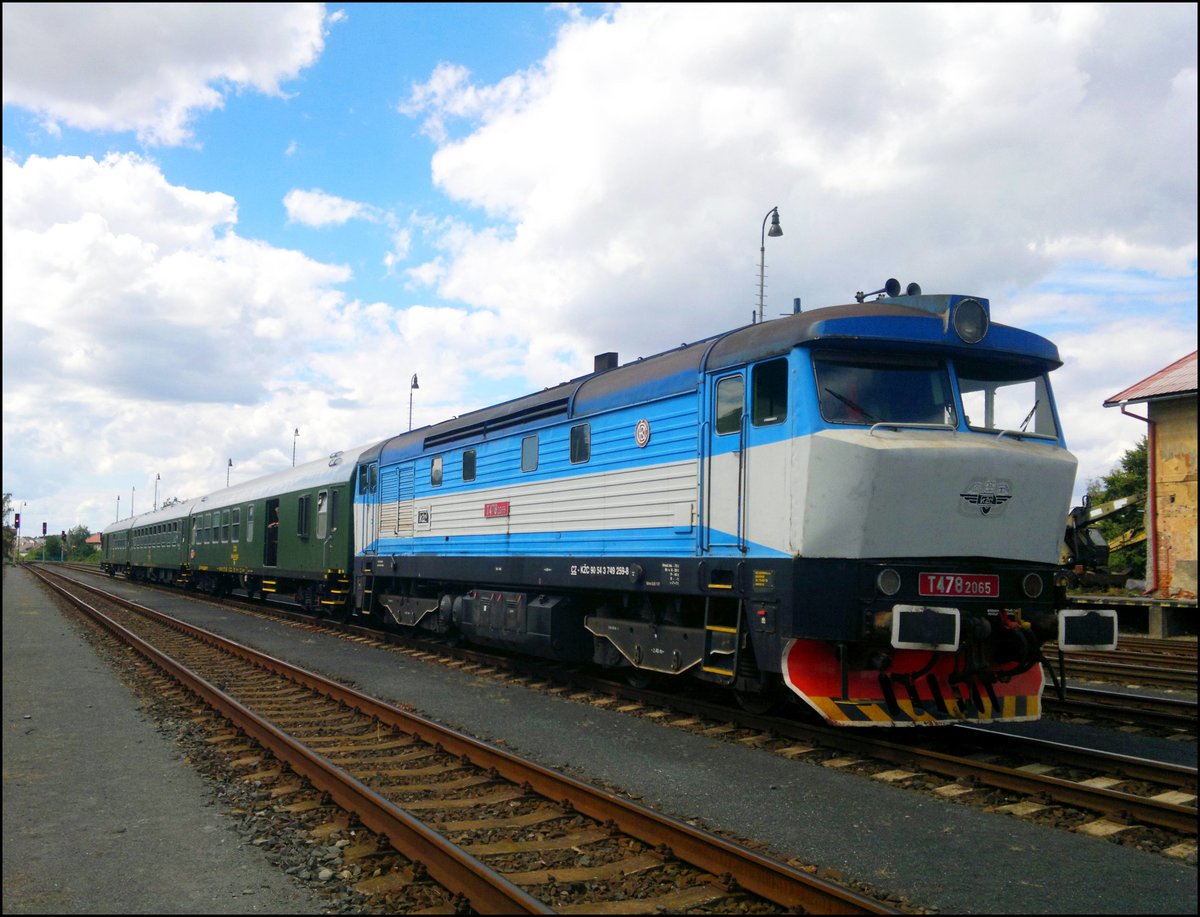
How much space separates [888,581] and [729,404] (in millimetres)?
2294

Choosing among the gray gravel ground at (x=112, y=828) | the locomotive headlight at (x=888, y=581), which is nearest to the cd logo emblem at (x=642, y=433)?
the locomotive headlight at (x=888, y=581)

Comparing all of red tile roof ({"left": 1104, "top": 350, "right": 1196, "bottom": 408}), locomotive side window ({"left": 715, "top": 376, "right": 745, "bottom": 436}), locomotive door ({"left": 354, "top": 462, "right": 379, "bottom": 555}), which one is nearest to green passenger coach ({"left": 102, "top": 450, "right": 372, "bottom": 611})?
locomotive door ({"left": 354, "top": 462, "right": 379, "bottom": 555})

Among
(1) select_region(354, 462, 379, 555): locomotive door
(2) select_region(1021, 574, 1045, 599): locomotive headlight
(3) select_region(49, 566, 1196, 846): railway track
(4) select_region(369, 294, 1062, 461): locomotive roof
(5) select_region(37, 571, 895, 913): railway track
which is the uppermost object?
(4) select_region(369, 294, 1062, 461): locomotive roof

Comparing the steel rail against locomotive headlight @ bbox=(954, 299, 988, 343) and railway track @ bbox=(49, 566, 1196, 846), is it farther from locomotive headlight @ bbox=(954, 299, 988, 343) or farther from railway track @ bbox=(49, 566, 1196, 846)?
locomotive headlight @ bbox=(954, 299, 988, 343)

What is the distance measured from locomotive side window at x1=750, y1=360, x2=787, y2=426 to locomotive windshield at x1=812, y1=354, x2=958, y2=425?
1.36ft

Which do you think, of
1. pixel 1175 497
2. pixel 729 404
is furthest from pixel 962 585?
pixel 1175 497

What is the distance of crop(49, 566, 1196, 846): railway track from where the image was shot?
616cm

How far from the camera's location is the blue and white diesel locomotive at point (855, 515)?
24.9 feet

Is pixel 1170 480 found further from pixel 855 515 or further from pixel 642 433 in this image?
A: pixel 855 515

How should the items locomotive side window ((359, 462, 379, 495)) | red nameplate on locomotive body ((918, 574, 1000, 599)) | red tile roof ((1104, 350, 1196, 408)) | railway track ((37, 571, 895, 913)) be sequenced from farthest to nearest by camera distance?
red tile roof ((1104, 350, 1196, 408))
locomotive side window ((359, 462, 379, 495))
red nameplate on locomotive body ((918, 574, 1000, 599))
railway track ((37, 571, 895, 913))

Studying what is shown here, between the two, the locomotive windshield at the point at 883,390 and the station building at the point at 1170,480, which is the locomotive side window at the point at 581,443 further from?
the station building at the point at 1170,480

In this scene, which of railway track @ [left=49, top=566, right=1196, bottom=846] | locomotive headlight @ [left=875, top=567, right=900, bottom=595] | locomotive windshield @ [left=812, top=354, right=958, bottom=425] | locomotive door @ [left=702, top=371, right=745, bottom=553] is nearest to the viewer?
railway track @ [left=49, top=566, right=1196, bottom=846]

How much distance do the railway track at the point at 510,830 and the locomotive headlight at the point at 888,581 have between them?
9.41 ft

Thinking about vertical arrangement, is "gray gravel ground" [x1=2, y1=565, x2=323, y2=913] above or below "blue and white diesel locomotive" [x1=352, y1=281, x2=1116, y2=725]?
below
